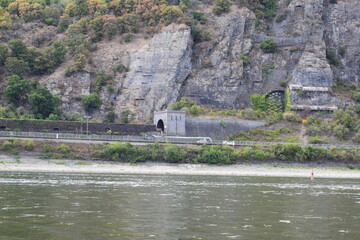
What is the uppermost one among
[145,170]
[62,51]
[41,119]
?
[62,51]

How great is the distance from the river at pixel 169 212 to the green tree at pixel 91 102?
128 ft

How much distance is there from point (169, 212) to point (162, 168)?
36050mm

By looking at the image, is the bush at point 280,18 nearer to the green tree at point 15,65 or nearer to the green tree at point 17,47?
the green tree at point 17,47

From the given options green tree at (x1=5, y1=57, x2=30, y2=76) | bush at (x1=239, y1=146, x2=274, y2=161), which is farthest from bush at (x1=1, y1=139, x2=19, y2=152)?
bush at (x1=239, y1=146, x2=274, y2=161)

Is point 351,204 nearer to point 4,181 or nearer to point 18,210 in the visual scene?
point 18,210

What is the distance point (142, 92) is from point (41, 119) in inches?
631

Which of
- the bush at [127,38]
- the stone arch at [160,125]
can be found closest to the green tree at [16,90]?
the stone arch at [160,125]

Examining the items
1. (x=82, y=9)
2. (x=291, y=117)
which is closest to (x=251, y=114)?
(x=291, y=117)

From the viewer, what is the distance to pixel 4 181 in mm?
41656

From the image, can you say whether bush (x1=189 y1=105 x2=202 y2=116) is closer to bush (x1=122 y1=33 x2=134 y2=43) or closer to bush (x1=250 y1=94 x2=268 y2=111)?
bush (x1=250 y1=94 x2=268 y2=111)

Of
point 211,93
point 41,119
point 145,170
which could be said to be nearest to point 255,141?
point 211,93

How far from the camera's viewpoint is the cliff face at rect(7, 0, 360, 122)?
84312 millimetres

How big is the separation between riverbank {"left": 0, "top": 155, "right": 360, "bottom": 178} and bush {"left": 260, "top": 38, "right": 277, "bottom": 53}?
2728 cm

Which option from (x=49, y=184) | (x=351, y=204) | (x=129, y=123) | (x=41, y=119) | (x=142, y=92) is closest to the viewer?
(x=351, y=204)
